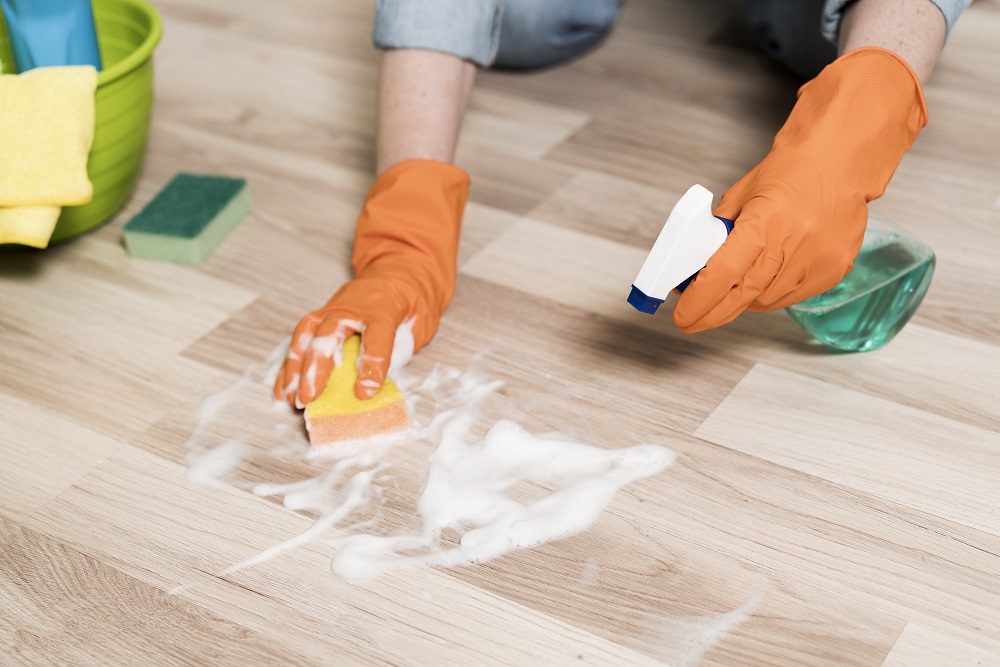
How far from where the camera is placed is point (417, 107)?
1224 mm

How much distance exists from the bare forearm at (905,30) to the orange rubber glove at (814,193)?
0.16ft

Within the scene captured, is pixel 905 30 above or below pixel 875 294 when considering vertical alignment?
above

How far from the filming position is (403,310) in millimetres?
1068

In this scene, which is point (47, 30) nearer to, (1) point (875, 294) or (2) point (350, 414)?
(2) point (350, 414)

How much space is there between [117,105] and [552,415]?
2.00ft

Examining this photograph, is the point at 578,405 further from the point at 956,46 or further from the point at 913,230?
the point at 956,46

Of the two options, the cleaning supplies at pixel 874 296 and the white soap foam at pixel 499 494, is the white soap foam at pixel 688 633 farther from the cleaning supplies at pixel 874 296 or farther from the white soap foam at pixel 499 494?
the cleaning supplies at pixel 874 296

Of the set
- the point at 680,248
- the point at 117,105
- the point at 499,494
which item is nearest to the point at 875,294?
the point at 680,248

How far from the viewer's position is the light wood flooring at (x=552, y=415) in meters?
0.82

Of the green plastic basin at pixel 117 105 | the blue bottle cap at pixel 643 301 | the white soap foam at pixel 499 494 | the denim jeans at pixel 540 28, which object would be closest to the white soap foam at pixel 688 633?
the white soap foam at pixel 499 494

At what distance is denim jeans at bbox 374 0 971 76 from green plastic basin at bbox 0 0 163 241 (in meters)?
0.28

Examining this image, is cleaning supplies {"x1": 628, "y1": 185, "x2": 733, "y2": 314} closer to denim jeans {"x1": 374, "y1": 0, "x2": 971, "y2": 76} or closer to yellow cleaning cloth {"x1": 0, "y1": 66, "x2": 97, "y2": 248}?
denim jeans {"x1": 374, "y1": 0, "x2": 971, "y2": 76}

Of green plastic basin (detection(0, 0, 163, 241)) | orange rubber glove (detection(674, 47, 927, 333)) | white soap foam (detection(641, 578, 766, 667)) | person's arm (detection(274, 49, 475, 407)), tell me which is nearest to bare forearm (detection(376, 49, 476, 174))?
person's arm (detection(274, 49, 475, 407))

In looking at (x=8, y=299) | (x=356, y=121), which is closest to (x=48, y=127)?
(x=8, y=299)
